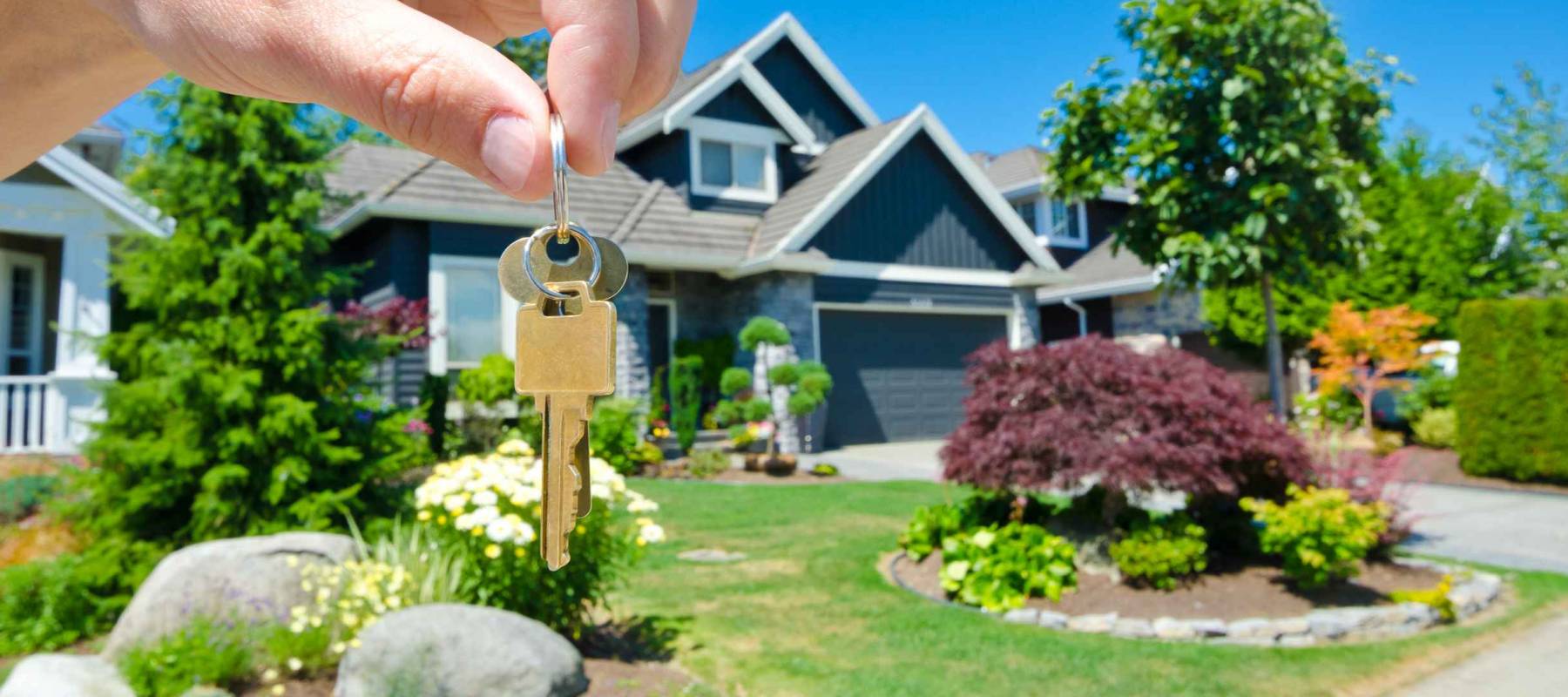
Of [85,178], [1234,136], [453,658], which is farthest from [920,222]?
[453,658]

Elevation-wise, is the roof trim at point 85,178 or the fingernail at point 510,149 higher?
the roof trim at point 85,178

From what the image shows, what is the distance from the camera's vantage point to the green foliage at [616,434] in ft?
40.1

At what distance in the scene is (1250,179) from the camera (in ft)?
24.8

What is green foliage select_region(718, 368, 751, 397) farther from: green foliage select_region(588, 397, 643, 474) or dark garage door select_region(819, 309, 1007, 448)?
dark garage door select_region(819, 309, 1007, 448)

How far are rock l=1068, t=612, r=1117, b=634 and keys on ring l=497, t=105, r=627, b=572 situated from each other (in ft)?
17.4

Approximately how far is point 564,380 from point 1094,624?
17.9ft

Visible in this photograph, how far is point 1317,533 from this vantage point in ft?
19.6

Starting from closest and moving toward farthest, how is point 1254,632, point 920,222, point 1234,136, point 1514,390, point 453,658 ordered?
point 453,658 < point 1254,632 < point 1234,136 < point 1514,390 < point 920,222

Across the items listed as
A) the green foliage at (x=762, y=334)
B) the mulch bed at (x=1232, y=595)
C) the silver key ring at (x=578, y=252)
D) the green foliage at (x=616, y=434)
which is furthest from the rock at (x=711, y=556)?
the green foliage at (x=762, y=334)

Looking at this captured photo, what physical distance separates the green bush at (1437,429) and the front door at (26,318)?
21874mm

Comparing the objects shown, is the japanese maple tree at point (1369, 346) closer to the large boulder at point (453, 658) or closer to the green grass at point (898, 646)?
the green grass at point (898, 646)

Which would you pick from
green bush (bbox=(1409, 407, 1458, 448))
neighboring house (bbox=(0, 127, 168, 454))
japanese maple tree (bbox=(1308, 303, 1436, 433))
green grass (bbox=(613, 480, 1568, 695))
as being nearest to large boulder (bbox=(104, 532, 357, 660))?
green grass (bbox=(613, 480, 1568, 695))

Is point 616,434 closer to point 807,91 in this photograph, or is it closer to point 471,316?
point 471,316

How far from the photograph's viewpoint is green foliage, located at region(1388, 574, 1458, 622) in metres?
5.99
